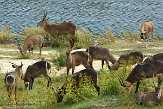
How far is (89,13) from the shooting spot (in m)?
35.7

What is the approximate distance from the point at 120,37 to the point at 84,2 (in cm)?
1088

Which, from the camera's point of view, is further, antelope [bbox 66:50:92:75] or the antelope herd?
antelope [bbox 66:50:92:75]

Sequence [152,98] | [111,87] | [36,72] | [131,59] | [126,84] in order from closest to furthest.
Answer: [152,98]
[111,87]
[126,84]
[36,72]
[131,59]

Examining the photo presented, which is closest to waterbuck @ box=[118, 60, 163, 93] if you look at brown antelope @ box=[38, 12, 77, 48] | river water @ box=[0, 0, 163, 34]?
brown antelope @ box=[38, 12, 77, 48]

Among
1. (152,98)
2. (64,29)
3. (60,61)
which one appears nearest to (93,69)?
(152,98)

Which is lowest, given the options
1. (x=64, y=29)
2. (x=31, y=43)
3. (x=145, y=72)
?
(x=145, y=72)

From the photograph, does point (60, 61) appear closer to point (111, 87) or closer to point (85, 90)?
point (111, 87)

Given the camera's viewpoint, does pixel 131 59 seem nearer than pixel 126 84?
No

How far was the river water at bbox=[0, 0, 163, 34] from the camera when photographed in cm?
3200

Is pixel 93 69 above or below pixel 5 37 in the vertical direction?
below

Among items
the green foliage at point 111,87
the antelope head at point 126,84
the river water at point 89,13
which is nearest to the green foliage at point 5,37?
the river water at point 89,13

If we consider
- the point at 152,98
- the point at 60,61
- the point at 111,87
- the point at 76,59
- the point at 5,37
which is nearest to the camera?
the point at 152,98

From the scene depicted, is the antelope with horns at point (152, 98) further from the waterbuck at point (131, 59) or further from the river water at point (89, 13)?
the river water at point (89, 13)

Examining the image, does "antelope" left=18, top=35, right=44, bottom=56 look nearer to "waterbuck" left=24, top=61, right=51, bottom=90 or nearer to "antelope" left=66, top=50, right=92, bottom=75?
"antelope" left=66, top=50, right=92, bottom=75
